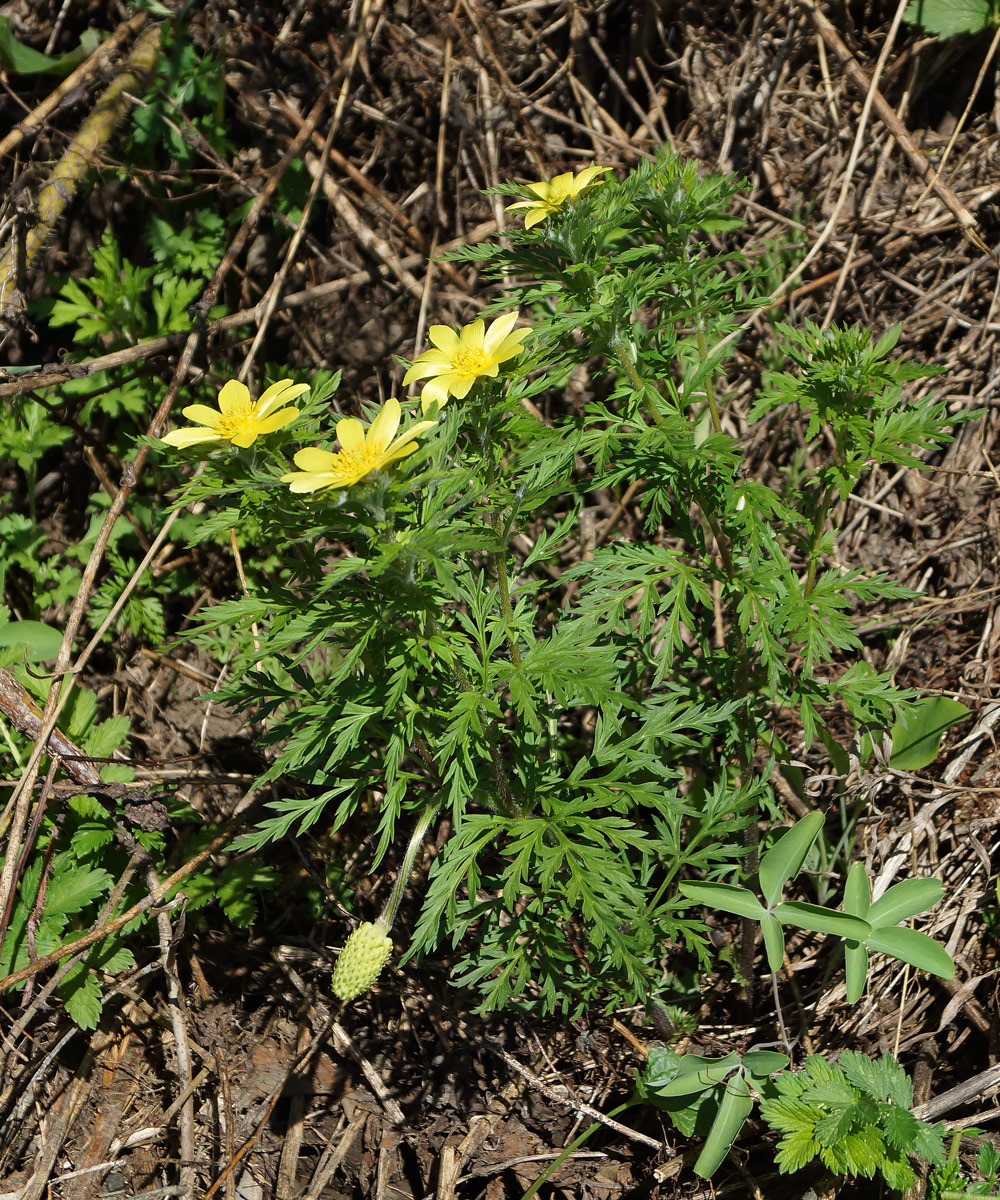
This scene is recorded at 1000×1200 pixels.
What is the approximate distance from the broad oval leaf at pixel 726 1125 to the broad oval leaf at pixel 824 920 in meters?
0.40

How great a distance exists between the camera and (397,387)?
3.76 metres

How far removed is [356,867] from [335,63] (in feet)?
10.4

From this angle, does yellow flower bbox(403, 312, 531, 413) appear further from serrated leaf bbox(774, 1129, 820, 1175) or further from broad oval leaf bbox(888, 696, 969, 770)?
serrated leaf bbox(774, 1129, 820, 1175)

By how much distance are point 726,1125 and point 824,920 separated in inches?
20.7

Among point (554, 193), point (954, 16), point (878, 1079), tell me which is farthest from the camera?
point (954, 16)

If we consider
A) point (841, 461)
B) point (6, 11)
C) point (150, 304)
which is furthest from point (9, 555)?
point (841, 461)

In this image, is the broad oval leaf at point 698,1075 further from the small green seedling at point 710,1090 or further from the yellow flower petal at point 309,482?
the yellow flower petal at point 309,482

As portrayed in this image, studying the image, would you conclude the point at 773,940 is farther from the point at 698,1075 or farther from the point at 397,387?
the point at 397,387

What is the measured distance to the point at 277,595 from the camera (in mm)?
2076

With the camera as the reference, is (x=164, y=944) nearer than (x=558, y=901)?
No

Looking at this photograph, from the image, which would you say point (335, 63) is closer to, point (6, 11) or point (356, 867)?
point (6, 11)

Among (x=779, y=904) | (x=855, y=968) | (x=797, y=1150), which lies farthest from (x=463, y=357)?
(x=797, y=1150)

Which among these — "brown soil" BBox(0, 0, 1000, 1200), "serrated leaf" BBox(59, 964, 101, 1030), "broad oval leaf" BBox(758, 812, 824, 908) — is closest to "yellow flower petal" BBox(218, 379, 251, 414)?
"brown soil" BBox(0, 0, 1000, 1200)

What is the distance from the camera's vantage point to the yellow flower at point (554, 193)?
2.07 meters
